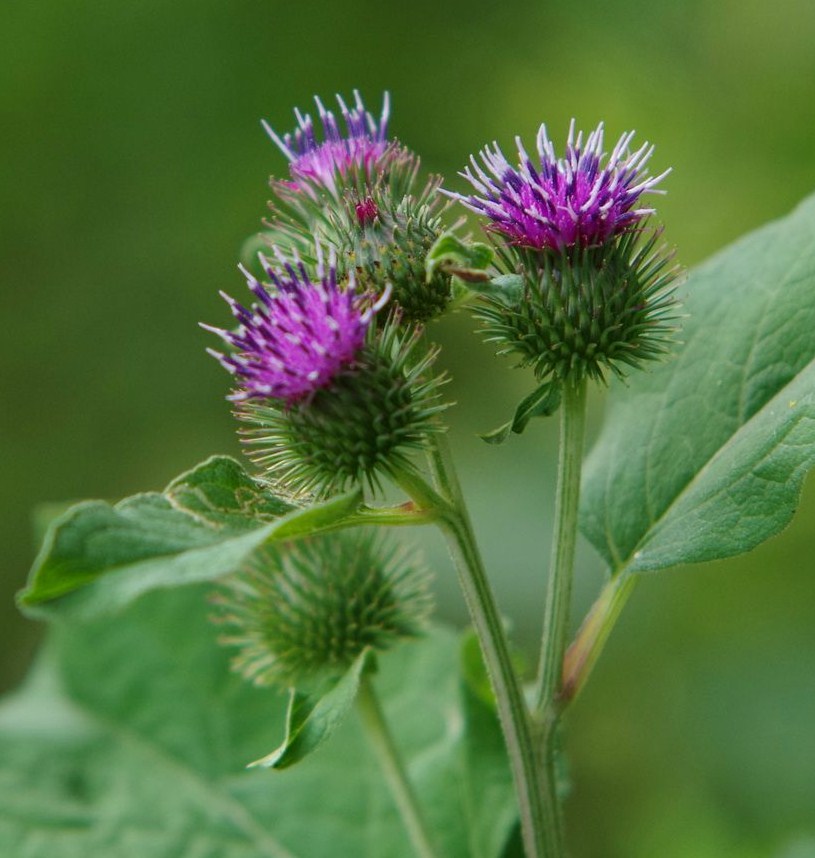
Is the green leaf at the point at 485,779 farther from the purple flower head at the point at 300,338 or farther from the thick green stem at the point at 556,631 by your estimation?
the purple flower head at the point at 300,338

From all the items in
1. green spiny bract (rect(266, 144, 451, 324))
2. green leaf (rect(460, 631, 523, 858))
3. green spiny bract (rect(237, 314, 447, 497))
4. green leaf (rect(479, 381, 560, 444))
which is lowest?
green leaf (rect(460, 631, 523, 858))

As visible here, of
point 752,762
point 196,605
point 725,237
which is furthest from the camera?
point 725,237

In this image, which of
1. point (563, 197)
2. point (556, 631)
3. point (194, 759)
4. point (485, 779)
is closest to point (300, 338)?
point (563, 197)

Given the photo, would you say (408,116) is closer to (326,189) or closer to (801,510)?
(801,510)

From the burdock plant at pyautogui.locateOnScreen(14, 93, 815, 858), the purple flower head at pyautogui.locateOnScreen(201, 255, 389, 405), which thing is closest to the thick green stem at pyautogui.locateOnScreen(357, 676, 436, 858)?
the burdock plant at pyautogui.locateOnScreen(14, 93, 815, 858)

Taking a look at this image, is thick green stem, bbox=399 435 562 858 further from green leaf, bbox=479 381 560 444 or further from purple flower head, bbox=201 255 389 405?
purple flower head, bbox=201 255 389 405

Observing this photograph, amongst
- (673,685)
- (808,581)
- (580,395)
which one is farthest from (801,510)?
(580,395)

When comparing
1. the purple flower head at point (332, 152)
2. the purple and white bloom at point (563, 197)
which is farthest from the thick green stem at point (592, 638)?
the purple flower head at point (332, 152)
